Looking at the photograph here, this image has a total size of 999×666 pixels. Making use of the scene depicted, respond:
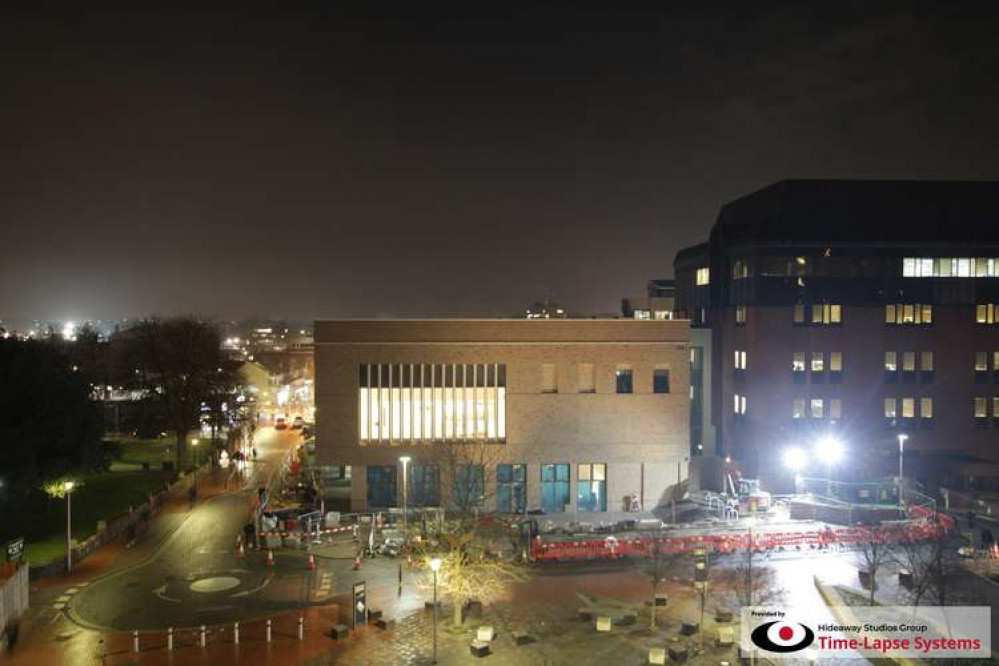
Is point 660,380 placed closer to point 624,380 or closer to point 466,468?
point 624,380

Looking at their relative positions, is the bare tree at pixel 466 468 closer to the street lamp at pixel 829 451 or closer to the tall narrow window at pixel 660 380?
the tall narrow window at pixel 660 380

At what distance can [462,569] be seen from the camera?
26938mm

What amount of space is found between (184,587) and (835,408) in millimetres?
45370

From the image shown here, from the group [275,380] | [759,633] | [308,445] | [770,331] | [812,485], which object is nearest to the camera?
[759,633]

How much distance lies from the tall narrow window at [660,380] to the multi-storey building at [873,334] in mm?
13711

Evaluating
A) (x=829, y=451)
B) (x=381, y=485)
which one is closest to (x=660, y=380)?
(x=829, y=451)

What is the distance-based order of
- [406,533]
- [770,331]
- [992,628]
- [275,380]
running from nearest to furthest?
[992,628] < [406,533] < [770,331] < [275,380]

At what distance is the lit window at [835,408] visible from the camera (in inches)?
2270

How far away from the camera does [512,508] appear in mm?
45625

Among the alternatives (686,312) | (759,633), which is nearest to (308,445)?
(686,312)

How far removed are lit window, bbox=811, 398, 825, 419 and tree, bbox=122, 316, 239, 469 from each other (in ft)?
146

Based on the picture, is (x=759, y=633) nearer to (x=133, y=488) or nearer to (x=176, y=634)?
(x=176, y=634)

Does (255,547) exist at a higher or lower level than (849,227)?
lower

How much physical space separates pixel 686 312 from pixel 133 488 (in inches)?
1848
